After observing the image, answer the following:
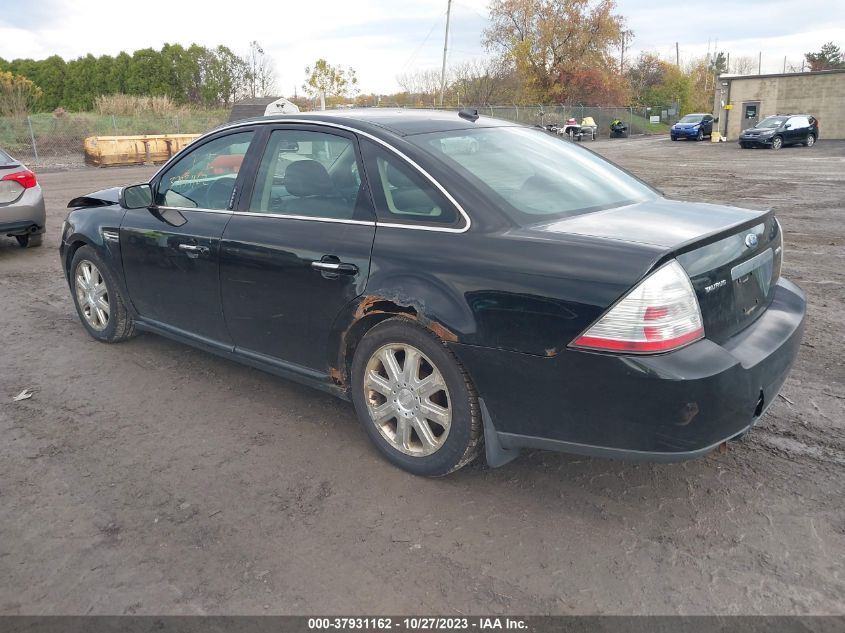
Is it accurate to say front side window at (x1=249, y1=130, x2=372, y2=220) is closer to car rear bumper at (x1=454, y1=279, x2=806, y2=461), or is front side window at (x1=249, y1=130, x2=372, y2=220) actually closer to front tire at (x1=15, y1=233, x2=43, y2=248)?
car rear bumper at (x1=454, y1=279, x2=806, y2=461)

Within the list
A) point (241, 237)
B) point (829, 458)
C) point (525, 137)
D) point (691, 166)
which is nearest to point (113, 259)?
point (241, 237)

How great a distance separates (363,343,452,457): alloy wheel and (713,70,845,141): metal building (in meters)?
45.5

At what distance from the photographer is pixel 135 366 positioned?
5.02 m

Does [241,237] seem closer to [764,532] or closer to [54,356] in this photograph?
[54,356]

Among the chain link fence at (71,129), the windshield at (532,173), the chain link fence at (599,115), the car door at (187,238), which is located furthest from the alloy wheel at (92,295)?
the chain link fence at (599,115)

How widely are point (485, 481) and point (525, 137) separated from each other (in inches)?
77.7

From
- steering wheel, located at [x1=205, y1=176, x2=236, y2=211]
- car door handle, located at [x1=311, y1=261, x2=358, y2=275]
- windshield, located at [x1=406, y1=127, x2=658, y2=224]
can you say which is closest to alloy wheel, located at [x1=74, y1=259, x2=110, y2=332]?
steering wheel, located at [x1=205, y1=176, x2=236, y2=211]

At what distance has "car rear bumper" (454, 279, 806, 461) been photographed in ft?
8.67

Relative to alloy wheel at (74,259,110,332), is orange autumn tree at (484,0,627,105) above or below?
above

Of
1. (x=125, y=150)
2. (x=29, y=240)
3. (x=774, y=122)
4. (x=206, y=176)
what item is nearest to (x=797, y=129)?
(x=774, y=122)

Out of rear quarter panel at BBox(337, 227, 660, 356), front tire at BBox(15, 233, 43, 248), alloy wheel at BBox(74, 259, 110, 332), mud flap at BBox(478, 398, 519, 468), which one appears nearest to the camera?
rear quarter panel at BBox(337, 227, 660, 356)

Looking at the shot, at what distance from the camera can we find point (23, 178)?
9.12 meters

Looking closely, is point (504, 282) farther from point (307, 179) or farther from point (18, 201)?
point (18, 201)

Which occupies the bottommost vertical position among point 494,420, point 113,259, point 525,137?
point 494,420
